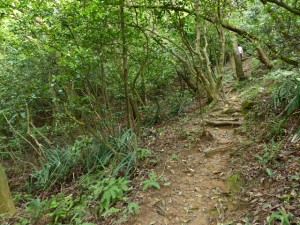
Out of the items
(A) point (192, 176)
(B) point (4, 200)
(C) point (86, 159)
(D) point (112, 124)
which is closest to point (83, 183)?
(C) point (86, 159)

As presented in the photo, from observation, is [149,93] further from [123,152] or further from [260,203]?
[260,203]

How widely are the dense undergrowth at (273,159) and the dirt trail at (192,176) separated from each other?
0.34 meters

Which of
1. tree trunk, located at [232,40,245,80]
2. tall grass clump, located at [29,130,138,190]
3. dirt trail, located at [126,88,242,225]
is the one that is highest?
tree trunk, located at [232,40,245,80]

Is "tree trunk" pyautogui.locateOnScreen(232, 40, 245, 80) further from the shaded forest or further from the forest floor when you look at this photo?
the forest floor

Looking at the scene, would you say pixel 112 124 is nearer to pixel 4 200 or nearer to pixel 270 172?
pixel 4 200

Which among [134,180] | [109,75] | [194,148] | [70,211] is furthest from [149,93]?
[70,211]

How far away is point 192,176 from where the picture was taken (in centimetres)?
431

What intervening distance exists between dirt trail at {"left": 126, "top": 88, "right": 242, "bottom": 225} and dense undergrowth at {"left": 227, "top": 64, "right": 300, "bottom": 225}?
341 millimetres

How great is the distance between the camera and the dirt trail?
343 cm

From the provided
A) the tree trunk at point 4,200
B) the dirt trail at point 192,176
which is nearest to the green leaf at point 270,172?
the dirt trail at point 192,176

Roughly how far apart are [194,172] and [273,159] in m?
1.39

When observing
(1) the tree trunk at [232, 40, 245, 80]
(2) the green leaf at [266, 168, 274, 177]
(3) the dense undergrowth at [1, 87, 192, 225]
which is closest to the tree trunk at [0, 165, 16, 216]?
(3) the dense undergrowth at [1, 87, 192, 225]

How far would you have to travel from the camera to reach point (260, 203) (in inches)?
118

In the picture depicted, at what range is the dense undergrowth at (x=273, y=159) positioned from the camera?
2.80 metres
